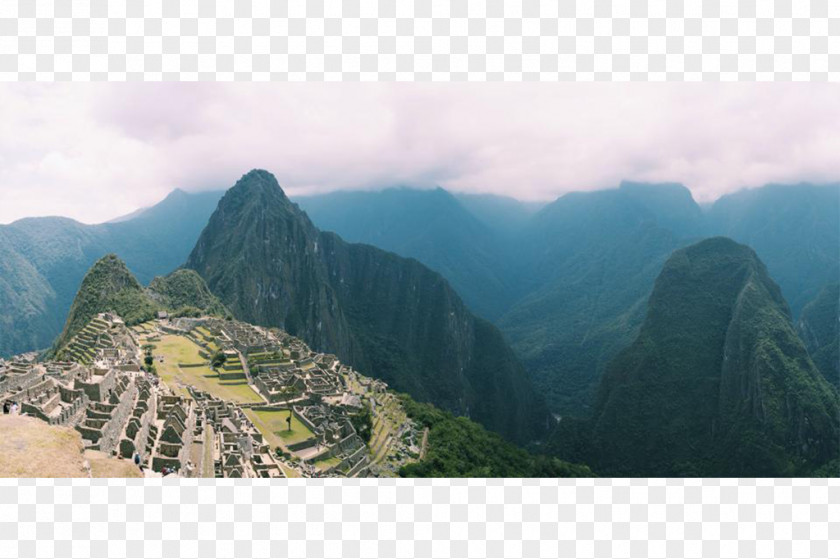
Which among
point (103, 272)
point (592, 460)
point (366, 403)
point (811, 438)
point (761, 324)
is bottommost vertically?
point (592, 460)

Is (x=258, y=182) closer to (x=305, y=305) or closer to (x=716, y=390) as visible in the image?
(x=305, y=305)

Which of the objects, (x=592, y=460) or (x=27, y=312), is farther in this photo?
(x=27, y=312)

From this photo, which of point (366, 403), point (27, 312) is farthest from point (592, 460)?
point (27, 312)

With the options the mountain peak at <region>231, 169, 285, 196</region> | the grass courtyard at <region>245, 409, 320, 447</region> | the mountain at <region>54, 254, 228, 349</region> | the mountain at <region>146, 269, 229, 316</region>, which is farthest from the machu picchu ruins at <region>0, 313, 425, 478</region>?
the mountain peak at <region>231, 169, 285, 196</region>

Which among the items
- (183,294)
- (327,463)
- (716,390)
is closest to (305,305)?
(183,294)

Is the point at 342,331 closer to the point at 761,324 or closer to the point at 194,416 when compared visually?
the point at 761,324
